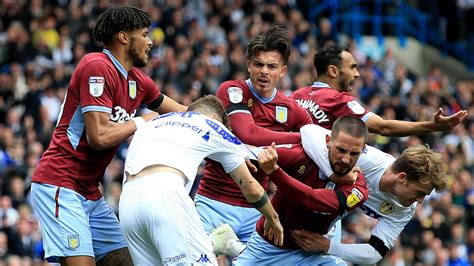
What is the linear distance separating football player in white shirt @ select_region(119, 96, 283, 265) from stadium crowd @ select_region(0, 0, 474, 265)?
7008mm

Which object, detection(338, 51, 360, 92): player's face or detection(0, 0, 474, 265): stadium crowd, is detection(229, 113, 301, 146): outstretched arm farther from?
detection(0, 0, 474, 265): stadium crowd

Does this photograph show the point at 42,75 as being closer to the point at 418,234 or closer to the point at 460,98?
the point at 418,234

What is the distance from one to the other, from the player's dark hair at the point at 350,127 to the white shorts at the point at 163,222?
133 centimetres

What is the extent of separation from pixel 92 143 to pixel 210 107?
97 cm

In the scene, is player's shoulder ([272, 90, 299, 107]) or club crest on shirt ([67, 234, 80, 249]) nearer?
club crest on shirt ([67, 234, 80, 249])

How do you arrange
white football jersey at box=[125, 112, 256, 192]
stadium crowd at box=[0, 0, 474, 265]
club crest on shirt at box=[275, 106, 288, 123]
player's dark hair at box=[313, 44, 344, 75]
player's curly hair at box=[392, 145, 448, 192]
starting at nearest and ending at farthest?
white football jersey at box=[125, 112, 256, 192] → player's curly hair at box=[392, 145, 448, 192] → club crest on shirt at box=[275, 106, 288, 123] → player's dark hair at box=[313, 44, 344, 75] → stadium crowd at box=[0, 0, 474, 265]

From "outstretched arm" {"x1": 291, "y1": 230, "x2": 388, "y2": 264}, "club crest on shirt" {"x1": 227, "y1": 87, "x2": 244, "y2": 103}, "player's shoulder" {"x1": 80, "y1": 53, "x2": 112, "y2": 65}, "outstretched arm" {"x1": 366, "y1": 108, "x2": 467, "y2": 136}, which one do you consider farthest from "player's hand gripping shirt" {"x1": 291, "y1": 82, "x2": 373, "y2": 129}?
"player's shoulder" {"x1": 80, "y1": 53, "x2": 112, "y2": 65}

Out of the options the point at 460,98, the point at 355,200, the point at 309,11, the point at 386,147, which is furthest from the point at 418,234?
the point at 355,200

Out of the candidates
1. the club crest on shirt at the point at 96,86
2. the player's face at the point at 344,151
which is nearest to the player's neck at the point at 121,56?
the club crest on shirt at the point at 96,86

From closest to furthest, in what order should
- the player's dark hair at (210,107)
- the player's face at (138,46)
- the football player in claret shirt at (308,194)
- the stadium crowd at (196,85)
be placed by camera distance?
1. the player's dark hair at (210,107)
2. the football player in claret shirt at (308,194)
3. the player's face at (138,46)
4. the stadium crowd at (196,85)

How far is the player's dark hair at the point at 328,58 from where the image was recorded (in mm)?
10094

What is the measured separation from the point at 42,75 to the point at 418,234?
24.1 ft

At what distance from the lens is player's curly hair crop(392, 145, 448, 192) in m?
8.99

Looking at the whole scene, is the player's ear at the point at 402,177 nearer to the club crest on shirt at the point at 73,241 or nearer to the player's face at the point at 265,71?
the player's face at the point at 265,71
